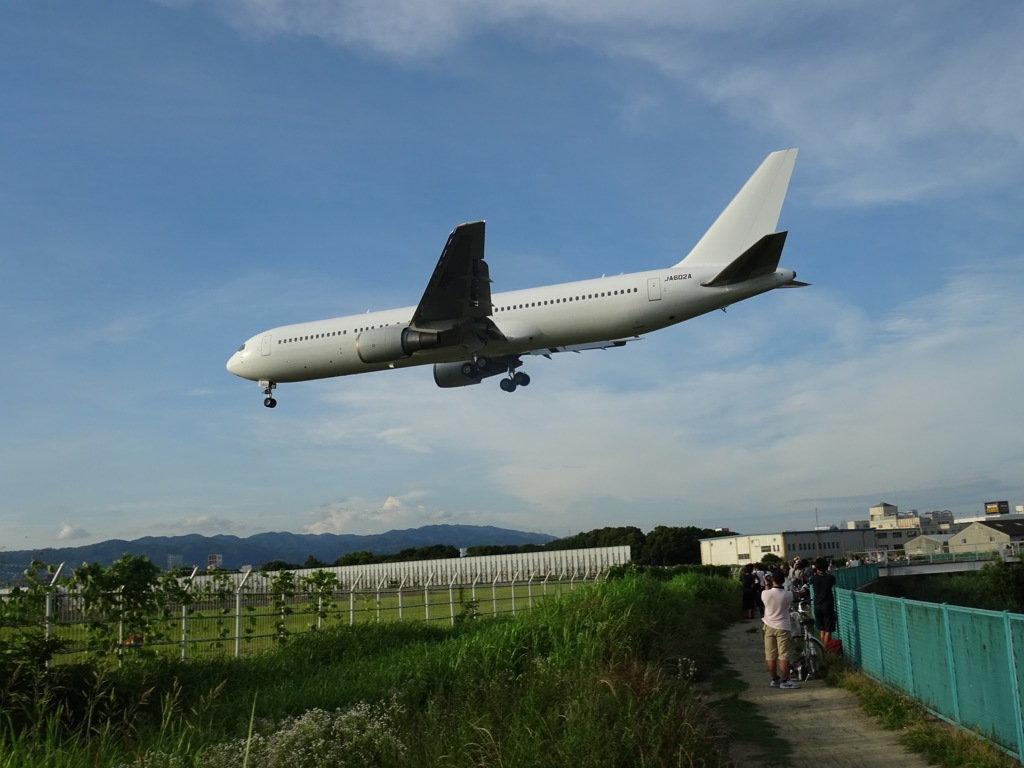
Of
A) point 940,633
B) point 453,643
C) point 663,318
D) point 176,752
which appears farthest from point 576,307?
point 176,752

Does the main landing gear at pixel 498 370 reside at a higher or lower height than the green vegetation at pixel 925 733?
higher

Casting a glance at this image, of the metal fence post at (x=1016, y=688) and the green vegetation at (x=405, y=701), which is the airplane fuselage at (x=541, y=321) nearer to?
the green vegetation at (x=405, y=701)

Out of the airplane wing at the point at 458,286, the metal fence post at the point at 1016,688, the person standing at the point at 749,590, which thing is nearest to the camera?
the metal fence post at the point at 1016,688

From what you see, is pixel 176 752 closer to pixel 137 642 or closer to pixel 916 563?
pixel 137 642

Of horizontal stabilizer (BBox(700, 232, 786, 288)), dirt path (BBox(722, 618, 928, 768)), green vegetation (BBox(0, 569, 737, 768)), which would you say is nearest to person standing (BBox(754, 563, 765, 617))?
horizontal stabilizer (BBox(700, 232, 786, 288))

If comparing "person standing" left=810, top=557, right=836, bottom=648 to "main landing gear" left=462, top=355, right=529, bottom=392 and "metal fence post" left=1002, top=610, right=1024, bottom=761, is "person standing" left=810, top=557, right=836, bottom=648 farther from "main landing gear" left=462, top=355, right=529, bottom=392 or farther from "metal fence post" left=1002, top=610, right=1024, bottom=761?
"main landing gear" left=462, top=355, right=529, bottom=392

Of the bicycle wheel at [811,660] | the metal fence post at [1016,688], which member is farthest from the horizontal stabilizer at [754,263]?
the metal fence post at [1016,688]

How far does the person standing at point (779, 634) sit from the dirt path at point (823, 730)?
26 centimetres

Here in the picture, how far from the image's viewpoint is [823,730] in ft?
32.1

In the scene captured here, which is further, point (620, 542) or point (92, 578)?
point (620, 542)

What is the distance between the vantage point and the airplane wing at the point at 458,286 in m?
26.1

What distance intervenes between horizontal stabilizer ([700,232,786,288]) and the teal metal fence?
46.9 ft

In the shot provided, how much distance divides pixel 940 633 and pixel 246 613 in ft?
39.3

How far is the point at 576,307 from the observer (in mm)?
29375
